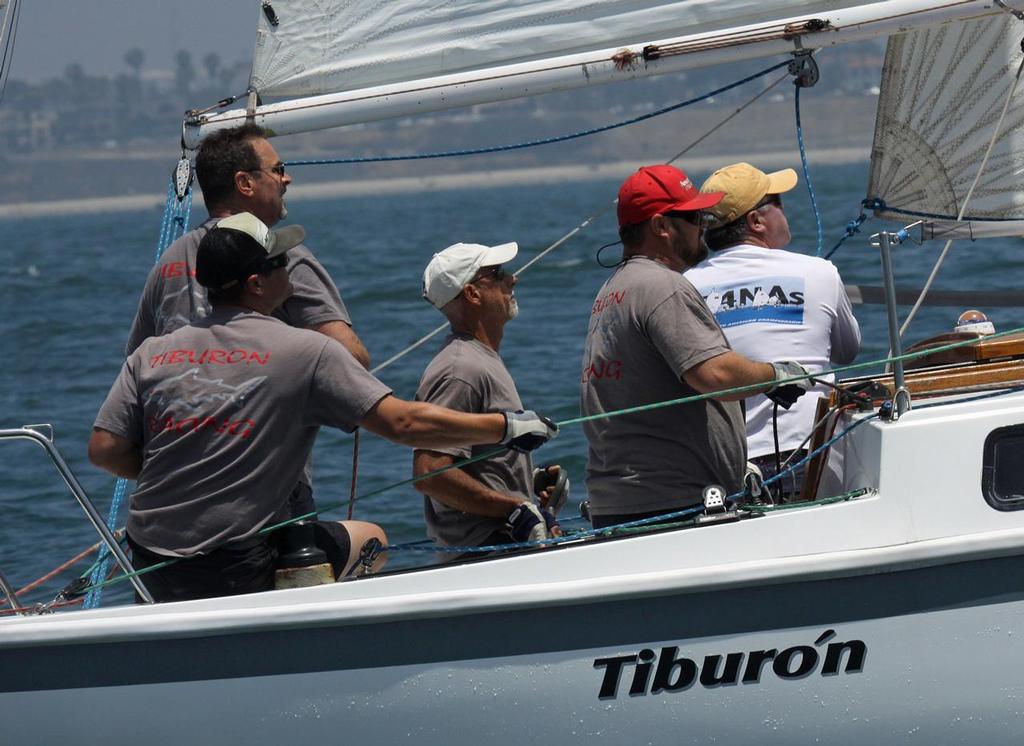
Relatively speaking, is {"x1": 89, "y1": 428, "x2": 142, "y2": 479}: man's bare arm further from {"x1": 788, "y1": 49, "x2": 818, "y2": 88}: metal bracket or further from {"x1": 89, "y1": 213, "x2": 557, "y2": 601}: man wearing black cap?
{"x1": 788, "y1": 49, "x2": 818, "y2": 88}: metal bracket

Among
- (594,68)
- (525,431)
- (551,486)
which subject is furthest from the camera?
(551,486)

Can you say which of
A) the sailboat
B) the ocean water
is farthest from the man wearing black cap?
the ocean water

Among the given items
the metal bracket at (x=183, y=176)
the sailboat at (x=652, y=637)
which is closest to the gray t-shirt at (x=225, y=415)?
the sailboat at (x=652, y=637)

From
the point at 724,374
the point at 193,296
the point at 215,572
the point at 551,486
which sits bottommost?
the point at 551,486

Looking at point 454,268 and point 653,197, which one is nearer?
point 653,197

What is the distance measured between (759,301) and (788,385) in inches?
15.1

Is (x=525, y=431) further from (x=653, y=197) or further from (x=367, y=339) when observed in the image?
(x=367, y=339)

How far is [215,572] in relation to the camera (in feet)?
12.1

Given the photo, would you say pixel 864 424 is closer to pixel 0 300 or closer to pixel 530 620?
pixel 530 620

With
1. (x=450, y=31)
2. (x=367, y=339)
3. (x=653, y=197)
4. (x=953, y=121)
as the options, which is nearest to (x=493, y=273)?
(x=653, y=197)

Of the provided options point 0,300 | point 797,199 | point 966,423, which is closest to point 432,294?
point 966,423

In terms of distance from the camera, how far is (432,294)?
4.01 m

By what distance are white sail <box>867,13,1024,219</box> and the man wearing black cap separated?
2045 mm

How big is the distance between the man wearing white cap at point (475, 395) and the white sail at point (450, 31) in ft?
2.43
